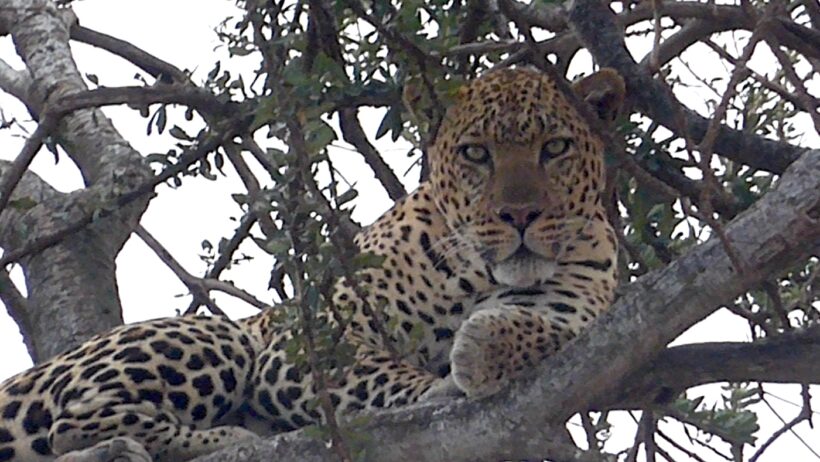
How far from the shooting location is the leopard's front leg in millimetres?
4629

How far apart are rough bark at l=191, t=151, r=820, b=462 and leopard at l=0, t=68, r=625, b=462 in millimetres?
783

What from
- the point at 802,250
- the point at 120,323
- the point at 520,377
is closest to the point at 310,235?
the point at 520,377

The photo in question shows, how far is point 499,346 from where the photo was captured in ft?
15.5

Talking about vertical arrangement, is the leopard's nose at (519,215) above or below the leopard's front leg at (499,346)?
above

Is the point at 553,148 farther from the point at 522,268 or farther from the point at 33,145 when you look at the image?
the point at 33,145

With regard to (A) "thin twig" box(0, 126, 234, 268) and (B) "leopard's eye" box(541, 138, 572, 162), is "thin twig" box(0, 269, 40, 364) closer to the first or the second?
(A) "thin twig" box(0, 126, 234, 268)

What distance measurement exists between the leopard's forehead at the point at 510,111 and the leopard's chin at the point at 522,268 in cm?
43

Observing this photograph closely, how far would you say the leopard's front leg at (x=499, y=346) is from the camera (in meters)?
4.63

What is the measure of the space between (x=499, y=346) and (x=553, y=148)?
1137 mm

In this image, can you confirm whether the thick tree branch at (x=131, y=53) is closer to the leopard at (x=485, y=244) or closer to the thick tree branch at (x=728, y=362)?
the leopard at (x=485, y=244)

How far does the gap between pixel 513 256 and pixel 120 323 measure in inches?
71.0

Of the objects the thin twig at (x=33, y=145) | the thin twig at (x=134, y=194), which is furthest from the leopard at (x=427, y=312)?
the thin twig at (x=33, y=145)

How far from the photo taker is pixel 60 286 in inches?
252

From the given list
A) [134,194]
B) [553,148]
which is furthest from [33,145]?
[553,148]
